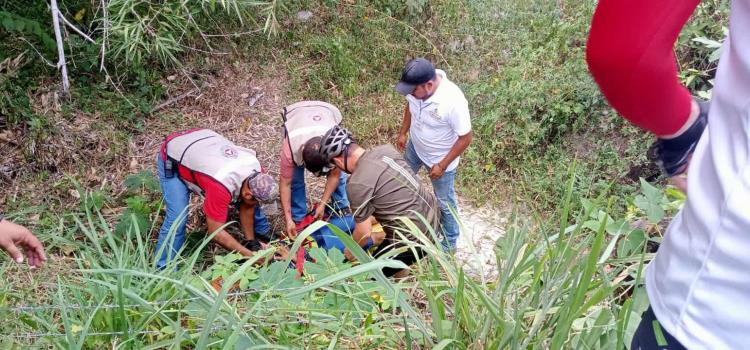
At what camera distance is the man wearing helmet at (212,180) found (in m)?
3.73

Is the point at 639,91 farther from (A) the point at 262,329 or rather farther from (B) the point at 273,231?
(B) the point at 273,231

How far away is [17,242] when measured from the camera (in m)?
2.25

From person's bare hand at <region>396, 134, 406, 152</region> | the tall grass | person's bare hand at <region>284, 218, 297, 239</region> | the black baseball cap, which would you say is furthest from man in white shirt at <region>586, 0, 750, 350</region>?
person's bare hand at <region>396, 134, 406, 152</region>

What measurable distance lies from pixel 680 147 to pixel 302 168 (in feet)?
11.3

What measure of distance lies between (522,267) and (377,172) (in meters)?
1.70

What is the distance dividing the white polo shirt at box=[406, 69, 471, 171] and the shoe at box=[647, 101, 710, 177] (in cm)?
276

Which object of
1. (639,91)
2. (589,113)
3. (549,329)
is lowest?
(589,113)

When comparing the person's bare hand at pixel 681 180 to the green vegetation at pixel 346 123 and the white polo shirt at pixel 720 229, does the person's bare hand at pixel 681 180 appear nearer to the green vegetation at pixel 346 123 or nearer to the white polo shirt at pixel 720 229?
the white polo shirt at pixel 720 229

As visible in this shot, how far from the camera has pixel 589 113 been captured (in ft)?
16.0

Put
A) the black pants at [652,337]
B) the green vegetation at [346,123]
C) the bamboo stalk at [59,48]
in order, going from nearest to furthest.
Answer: the black pants at [652,337], the green vegetation at [346,123], the bamboo stalk at [59,48]

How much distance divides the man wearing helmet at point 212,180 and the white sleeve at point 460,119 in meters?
1.28

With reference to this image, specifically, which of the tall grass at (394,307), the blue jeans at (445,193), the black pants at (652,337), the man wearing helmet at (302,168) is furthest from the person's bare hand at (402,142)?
the black pants at (652,337)

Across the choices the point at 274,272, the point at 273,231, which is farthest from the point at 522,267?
the point at 273,231

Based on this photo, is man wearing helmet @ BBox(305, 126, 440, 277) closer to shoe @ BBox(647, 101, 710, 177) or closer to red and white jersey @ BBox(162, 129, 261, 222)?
red and white jersey @ BBox(162, 129, 261, 222)
